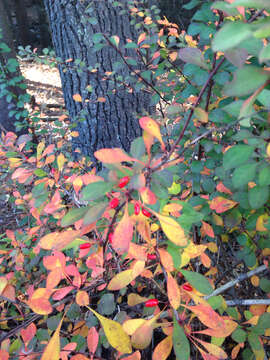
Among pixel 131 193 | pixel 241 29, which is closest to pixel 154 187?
pixel 131 193

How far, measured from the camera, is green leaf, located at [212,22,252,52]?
1.09 feet

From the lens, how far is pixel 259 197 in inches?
26.5

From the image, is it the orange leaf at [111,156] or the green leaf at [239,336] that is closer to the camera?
the orange leaf at [111,156]

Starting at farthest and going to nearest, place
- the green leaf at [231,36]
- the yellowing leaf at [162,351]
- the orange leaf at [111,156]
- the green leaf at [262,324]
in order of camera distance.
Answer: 1. the green leaf at [262,324]
2. the yellowing leaf at [162,351]
3. the orange leaf at [111,156]
4. the green leaf at [231,36]

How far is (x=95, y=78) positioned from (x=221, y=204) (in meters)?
1.46

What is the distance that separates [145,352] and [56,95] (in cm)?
562

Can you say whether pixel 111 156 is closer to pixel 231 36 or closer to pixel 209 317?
pixel 231 36

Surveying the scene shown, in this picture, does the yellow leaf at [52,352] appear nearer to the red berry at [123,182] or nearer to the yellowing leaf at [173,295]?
the yellowing leaf at [173,295]

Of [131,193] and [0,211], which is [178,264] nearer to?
[131,193]

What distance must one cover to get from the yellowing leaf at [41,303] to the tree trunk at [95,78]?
1.38 m

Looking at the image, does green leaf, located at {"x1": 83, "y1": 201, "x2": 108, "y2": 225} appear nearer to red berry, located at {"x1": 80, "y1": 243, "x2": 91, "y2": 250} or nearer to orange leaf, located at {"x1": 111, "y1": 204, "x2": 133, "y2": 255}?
orange leaf, located at {"x1": 111, "y1": 204, "x2": 133, "y2": 255}

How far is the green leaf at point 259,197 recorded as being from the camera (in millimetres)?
670

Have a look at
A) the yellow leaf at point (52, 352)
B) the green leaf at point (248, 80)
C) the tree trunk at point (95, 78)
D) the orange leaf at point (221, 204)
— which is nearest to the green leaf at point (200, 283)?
the orange leaf at point (221, 204)

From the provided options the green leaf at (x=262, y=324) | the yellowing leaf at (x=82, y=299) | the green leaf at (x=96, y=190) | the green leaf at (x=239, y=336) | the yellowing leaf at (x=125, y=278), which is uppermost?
the green leaf at (x=96, y=190)
